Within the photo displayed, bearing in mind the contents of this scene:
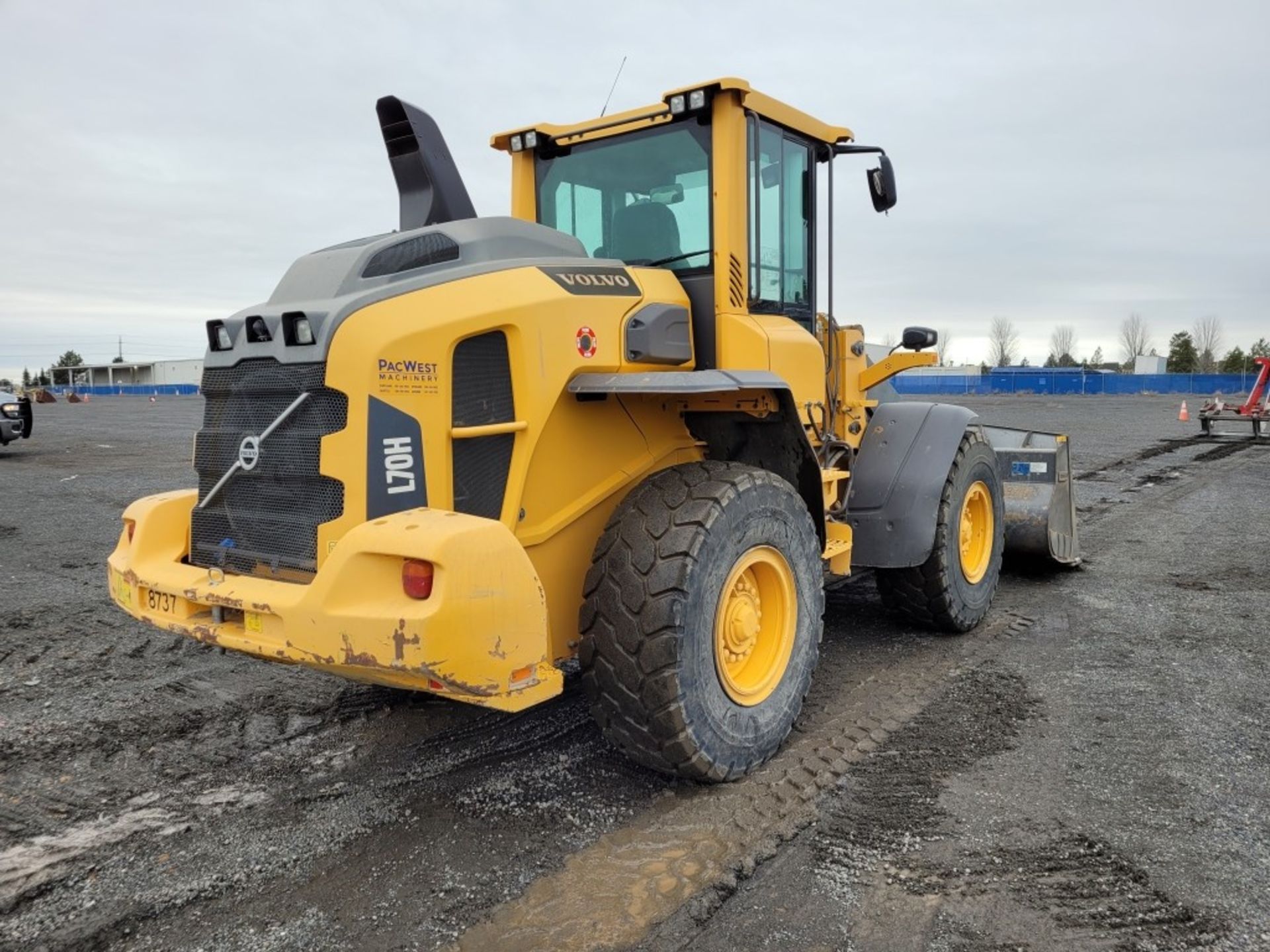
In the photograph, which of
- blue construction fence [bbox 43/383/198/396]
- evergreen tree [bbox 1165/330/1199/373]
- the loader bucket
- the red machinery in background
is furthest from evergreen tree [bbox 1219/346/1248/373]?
blue construction fence [bbox 43/383/198/396]

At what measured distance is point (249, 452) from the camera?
3334 millimetres

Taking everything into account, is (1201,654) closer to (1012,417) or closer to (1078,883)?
(1078,883)

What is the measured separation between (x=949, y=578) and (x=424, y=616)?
364 centimetres

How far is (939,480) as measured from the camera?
5.14 metres

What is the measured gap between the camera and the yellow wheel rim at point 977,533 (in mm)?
5871

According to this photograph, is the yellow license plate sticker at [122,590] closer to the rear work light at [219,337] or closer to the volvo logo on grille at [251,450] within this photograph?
the volvo logo on grille at [251,450]

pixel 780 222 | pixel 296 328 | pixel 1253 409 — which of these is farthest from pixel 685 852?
pixel 1253 409

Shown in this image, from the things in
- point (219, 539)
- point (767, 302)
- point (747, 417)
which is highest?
point (767, 302)

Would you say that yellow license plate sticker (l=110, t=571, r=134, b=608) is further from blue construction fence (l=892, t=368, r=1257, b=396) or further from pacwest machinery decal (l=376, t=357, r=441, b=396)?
blue construction fence (l=892, t=368, r=1257, b=396)

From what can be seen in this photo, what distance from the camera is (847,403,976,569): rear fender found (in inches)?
199

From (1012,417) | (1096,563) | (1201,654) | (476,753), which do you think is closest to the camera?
(476,753)

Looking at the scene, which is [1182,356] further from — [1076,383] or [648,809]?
[648,809]

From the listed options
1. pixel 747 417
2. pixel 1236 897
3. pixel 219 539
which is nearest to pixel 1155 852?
pixel 1236 897

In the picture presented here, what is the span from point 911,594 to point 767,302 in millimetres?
2048
